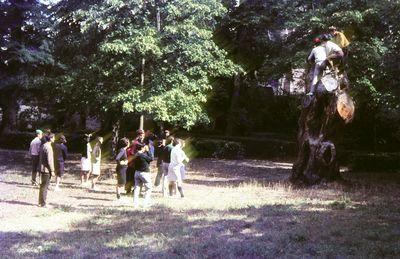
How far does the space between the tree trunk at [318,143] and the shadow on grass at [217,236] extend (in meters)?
4.40

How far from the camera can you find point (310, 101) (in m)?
16.3

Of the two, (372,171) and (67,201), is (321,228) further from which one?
(372,171)

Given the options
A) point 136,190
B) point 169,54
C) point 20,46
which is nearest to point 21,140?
point 20,46

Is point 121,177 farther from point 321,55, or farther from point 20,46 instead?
point 20,46

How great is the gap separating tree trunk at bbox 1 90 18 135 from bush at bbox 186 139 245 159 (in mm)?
12246

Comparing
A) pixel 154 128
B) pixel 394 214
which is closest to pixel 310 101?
pixel 394 214

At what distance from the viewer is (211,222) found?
10.1 m

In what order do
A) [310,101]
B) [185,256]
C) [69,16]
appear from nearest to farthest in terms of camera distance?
[185,256]
[310,101]
[69,16]

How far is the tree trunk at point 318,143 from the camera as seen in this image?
1575 cm

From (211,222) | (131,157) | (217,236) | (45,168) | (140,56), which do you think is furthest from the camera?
(140,56)

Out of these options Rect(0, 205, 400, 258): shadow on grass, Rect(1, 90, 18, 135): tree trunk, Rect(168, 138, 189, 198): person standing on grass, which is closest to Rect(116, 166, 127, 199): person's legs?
Rect(168, 138, 189, 198): person standing on grass

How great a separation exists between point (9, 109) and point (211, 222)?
25761mm

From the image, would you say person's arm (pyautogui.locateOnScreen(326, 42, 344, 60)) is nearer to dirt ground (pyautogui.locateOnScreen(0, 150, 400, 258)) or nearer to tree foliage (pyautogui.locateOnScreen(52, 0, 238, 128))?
dirt ground (pyautogui.locateOnScreen(0, 150, 400, 258))

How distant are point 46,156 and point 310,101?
8.99 m
